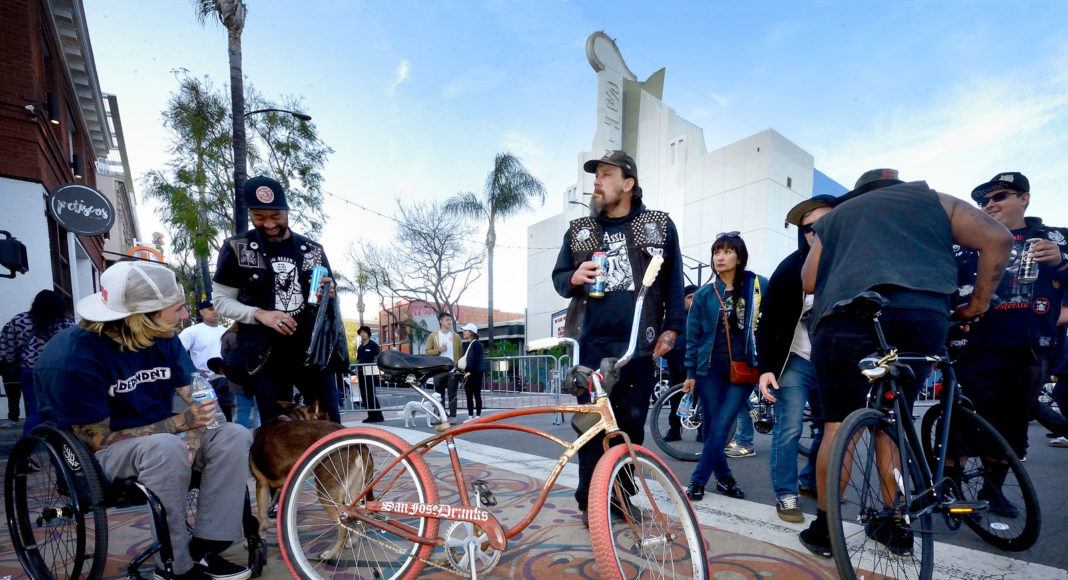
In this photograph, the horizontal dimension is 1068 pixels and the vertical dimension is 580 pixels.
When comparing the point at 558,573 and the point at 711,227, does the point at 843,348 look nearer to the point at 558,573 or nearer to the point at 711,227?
the point at 558,573

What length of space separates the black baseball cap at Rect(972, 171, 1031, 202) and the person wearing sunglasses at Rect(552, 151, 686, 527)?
6.87 ft

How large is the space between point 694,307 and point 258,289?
9.66 feet

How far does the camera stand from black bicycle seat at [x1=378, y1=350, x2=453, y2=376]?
2.15 m

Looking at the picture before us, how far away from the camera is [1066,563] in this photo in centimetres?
233

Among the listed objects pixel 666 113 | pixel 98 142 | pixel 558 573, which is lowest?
pixel 558 573

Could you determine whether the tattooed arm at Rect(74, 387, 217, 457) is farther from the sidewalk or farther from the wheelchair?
the sidewalk

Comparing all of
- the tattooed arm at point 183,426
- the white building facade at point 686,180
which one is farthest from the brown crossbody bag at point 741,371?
the white building facade at point 686,180

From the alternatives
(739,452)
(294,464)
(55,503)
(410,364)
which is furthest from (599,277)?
(739,452)

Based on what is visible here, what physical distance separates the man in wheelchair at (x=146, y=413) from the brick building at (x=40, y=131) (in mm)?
8967

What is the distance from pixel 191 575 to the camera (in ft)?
6.66

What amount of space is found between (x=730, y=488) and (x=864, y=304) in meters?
1.99

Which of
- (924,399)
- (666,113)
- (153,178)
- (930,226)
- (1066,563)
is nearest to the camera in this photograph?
(930,226)

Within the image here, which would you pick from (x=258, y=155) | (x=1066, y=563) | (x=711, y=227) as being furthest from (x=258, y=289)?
(x=711, y=227)

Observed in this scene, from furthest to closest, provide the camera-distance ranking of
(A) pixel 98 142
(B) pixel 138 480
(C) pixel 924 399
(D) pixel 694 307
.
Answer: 1. (A) pixel 98 142
2. (C) pixel 924 399
3. (D) pixel 694 307
4. (B) pixel 138 480
